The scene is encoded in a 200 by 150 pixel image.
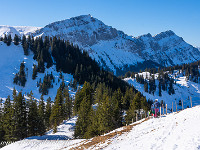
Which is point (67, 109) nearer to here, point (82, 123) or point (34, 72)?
point (82, 123)

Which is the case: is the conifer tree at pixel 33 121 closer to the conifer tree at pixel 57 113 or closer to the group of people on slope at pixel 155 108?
the conifer tree at pixel 57 113

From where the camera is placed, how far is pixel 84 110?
155ft

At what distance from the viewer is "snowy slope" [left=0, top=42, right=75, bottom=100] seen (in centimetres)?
10989

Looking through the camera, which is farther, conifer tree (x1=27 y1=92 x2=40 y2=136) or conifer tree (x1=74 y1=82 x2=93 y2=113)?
conifer tree (x1=74 y1=82 x2=93 y2=113)

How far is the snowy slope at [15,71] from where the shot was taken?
110 metres

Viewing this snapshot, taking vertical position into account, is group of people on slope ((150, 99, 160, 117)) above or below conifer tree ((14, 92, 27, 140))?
above

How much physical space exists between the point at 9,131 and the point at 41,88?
232 ft

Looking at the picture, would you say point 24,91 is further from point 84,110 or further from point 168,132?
point 168,132

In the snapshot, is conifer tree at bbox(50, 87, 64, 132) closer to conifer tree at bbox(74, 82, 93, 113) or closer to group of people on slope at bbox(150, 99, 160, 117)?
conifer tree at bbox(74, 82, 93, 113)

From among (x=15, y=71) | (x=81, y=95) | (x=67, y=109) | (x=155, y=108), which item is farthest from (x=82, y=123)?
(x=15, y=71)

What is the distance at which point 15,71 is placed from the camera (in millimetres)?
125188

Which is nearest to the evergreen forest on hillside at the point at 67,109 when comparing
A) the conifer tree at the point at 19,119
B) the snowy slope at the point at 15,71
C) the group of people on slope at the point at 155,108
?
the conifer tree at the point at 19,119

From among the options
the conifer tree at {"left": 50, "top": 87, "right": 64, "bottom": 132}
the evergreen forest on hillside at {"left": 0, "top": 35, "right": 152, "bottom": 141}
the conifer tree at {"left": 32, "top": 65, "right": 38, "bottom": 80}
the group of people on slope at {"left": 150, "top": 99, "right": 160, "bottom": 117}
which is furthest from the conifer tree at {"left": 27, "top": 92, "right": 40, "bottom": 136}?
the conifer tree at {"left": 32, "top": 65, "right": 38, "bottom": 80}

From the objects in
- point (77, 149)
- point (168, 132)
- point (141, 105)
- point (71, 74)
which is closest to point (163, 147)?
point (168, 132)
